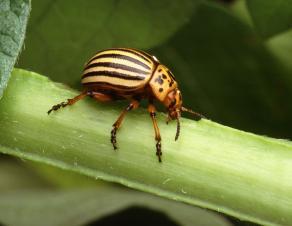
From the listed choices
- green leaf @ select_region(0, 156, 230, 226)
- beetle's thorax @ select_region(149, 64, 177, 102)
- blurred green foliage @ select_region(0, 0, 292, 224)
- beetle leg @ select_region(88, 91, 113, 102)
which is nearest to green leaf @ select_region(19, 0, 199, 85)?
blurred green foliage @ select_region(0, 0, 292, 224)

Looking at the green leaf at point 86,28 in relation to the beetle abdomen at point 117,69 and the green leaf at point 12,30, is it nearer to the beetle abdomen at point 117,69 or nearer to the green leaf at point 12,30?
the beetle abdomen at point 117,69

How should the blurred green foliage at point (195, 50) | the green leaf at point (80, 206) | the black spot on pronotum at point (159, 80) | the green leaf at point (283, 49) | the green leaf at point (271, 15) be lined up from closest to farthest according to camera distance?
the green leaf at point (271, 15) → the black spot on pronotum at point (159, 80) → the blurred green foliage at point (195, 50) → the green leaf at point (80, 206) → the green leaf at point (283, 49)

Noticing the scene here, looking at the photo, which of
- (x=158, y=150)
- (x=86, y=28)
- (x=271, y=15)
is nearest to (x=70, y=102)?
(x=158, y=150)

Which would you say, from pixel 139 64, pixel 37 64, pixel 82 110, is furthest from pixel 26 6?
pixel 37 64

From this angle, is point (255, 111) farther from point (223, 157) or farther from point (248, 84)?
point (223, 157)

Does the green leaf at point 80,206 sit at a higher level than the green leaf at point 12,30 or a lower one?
lower

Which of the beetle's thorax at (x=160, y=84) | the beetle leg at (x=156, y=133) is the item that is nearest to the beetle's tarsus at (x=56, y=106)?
the beetle leg at (x=156, y=133)
